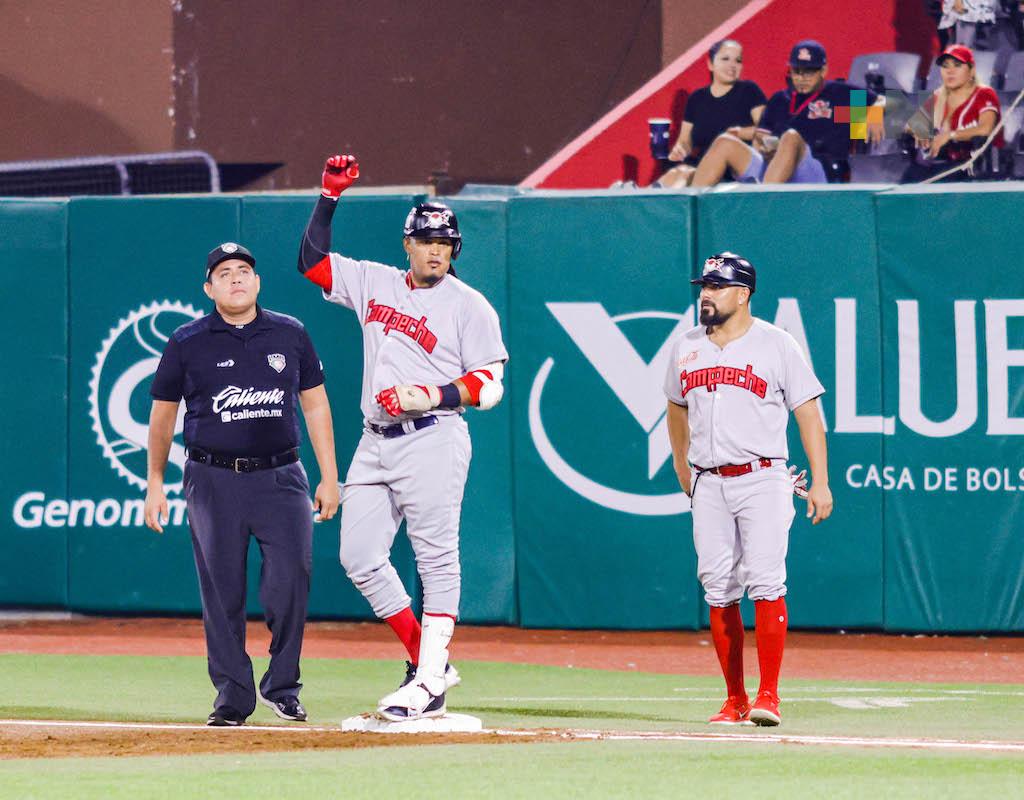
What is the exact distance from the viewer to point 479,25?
1873cm

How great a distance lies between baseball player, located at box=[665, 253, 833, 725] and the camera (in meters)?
7.36

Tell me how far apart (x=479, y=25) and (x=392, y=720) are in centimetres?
1277

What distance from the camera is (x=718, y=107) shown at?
14.3 m

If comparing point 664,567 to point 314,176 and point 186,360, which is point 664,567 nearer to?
point 186,360

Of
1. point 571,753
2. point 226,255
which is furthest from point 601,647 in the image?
point 571,753

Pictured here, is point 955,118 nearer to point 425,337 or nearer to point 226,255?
point 425,337

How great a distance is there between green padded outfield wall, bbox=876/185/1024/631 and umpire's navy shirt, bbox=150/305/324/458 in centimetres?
459

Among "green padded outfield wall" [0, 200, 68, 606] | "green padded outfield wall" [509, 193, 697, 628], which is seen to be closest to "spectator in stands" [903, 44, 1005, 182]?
"green padded outfield wall" [509, 193, 697, 628]

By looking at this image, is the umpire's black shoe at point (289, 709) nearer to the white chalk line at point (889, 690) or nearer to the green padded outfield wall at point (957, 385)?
the white chalk line at point (889, 690)

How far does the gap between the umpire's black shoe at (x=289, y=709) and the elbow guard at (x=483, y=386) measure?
1.39 m

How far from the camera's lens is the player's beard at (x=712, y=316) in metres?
7.46

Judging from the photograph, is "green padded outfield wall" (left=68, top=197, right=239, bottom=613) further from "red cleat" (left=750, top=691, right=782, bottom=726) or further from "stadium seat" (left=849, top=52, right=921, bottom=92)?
"stadium seat" (left=849, top=52, right=921, bottom=92)

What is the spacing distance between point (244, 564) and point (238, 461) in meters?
0.41

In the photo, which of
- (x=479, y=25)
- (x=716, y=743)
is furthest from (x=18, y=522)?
(x=479, y=25)
